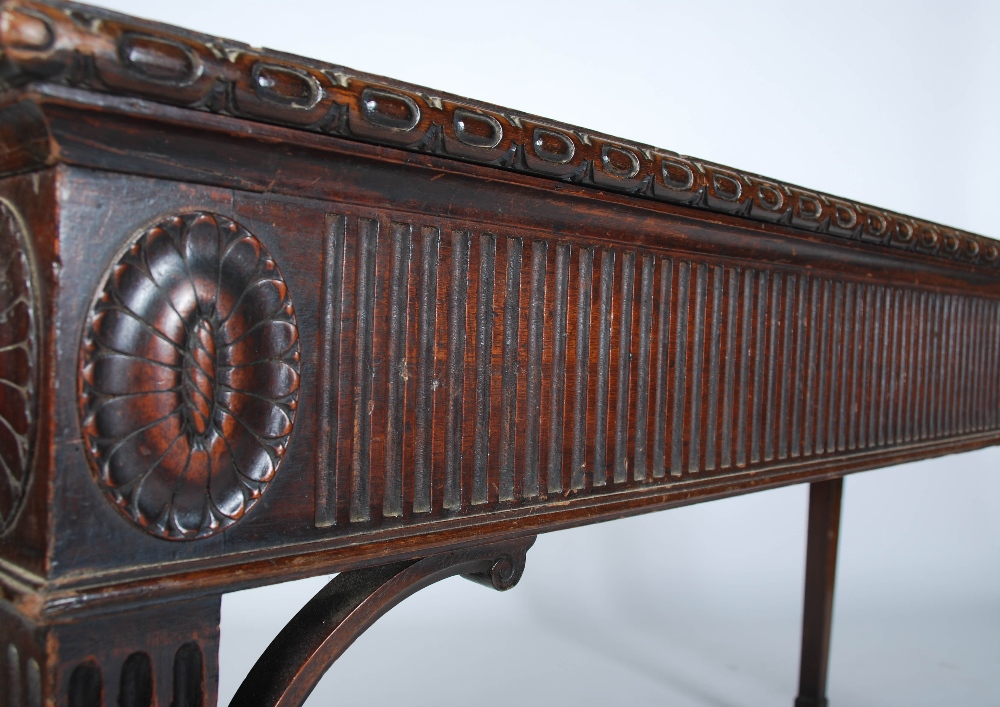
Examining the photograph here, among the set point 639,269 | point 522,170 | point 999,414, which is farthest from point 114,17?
point 999,414

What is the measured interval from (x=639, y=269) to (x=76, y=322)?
411 millimetres

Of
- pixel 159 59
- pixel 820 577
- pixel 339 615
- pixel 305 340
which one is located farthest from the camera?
pixel 820 577

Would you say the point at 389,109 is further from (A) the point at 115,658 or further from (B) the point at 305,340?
(A) the point at 115,658

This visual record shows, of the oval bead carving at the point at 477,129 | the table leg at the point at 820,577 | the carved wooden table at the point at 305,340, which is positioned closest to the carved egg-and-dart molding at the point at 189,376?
the carved wooden table at the point at 305,340

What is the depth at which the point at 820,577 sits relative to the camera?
130cm

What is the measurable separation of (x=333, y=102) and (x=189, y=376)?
16 cm

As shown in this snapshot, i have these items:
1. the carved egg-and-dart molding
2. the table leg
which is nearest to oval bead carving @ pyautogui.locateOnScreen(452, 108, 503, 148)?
the carved egg-and-dart molding

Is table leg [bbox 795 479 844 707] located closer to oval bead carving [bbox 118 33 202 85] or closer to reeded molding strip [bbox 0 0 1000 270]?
reeded molding strip [bbox 0 0 1000 270]

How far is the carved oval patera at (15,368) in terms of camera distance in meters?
0.44

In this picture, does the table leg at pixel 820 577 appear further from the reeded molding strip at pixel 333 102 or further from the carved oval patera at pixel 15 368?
the carved oval patera at pixel 15 368

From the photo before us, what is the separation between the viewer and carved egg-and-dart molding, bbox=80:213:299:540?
448 mm

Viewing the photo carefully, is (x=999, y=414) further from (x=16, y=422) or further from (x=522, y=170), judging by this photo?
(x=16, y=422)

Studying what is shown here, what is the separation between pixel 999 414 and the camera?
48.3 inches

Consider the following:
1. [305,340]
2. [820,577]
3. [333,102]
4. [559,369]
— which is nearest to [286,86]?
[333,102]
